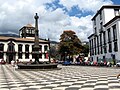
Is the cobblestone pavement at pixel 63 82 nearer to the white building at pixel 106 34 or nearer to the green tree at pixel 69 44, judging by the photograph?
the white building at pixel 106 34

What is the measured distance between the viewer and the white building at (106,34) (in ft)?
162

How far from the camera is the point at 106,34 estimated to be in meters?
57.0

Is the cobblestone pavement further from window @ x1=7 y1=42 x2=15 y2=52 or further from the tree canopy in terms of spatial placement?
window @ x1=7 y1=42 x2=15 y2=52

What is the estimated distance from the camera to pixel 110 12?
57.3m

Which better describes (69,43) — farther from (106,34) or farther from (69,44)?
(106,34)

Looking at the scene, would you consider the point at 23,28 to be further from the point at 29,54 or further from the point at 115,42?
the point at 115,42

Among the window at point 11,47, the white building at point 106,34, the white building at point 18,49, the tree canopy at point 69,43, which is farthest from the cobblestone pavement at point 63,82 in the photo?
the window at point 11,47

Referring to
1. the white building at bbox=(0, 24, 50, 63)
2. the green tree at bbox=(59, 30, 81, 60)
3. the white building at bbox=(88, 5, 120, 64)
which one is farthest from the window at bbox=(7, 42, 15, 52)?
the white building at bbox=(88, 5, 120, 64)

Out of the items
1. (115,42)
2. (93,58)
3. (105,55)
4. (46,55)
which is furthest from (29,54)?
(115,42)

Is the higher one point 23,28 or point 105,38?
point 23,28

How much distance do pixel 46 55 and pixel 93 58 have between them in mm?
19631

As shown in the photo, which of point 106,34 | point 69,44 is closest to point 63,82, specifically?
point 106,34

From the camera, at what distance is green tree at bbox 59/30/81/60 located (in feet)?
230

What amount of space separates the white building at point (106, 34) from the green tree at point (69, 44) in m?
5.35
